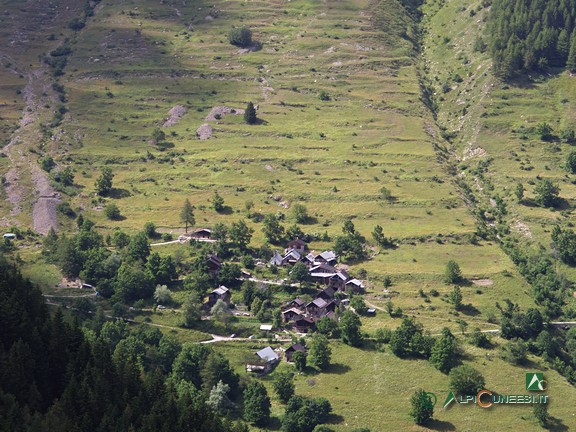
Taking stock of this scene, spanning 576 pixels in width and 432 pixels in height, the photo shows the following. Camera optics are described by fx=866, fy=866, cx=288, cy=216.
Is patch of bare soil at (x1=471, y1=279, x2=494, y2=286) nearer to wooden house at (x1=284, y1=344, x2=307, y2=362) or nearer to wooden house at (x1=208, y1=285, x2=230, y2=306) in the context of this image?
wooden house at (x1=284, y1=344, x2=307, y2=362)

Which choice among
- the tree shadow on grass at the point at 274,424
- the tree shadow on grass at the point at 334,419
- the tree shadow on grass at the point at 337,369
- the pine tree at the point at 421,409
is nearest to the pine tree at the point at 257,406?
the tree shadow on grass at the point at 274,424

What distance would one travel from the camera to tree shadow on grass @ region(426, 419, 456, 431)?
437 ft

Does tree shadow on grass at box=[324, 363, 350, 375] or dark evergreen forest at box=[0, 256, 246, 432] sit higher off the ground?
dark evergreen forest at box=[0, 256, 246, 432]

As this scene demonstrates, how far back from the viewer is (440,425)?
134 meters

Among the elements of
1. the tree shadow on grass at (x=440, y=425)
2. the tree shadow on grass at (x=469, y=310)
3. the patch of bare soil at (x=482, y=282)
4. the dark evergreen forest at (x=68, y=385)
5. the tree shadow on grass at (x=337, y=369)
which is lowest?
the tree shadow on grass at (x=440, y=425)

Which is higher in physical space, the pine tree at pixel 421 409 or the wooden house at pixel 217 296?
the wooden house at pixel 217 296

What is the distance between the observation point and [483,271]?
174m

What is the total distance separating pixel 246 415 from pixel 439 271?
5702cm

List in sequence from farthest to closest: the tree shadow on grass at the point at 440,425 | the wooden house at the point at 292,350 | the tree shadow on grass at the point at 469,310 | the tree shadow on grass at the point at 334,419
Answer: the tree shadow on grass at the point at 469,310 < the wooden house at the point at 292,350 < the tree shadow on grass at the point at 334,419 < the tree shadow on grass at the point at 440,425

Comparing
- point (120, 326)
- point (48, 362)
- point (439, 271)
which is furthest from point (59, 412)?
point (439, 271)

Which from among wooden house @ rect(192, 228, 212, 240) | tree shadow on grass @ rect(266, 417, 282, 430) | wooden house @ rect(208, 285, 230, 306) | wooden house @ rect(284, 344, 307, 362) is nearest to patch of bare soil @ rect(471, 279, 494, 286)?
wooden house @ rect(284, 344, 307, 362)

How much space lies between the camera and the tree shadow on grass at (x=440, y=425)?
133m

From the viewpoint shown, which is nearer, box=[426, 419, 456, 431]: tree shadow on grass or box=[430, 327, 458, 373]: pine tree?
box=[426, 419, 456, 431]: tree shadow on grass

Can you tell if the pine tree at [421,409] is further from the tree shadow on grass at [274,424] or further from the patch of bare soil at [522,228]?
the patch of bare soil at [522,228]
